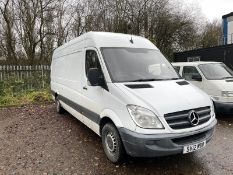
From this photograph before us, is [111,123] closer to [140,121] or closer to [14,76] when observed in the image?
[140,121]

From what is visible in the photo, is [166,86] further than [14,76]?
No

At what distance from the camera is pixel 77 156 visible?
5.14 m

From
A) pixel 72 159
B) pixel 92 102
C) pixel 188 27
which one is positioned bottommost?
pixel 72 159

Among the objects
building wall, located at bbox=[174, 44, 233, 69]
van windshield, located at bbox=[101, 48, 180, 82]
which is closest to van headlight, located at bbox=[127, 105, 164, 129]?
van windshield, located at bbox=[101, 48, 180, 82]

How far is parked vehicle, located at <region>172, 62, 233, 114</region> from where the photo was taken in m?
7.56

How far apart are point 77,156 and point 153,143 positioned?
190 centimetres

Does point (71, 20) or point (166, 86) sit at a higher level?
point (71, 20)

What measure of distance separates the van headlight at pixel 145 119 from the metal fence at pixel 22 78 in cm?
975

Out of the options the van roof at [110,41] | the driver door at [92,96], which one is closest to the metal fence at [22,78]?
the driver door at [92,96]

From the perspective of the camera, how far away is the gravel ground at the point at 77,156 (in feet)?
14.8

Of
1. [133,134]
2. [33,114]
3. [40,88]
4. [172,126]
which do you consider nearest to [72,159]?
[133,134]

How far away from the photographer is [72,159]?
5.00m

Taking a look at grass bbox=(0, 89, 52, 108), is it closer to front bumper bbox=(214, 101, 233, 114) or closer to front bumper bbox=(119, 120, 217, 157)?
front bumper bbox=(214, 101, 233, 114)

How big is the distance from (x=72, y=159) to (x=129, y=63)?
218 cm
